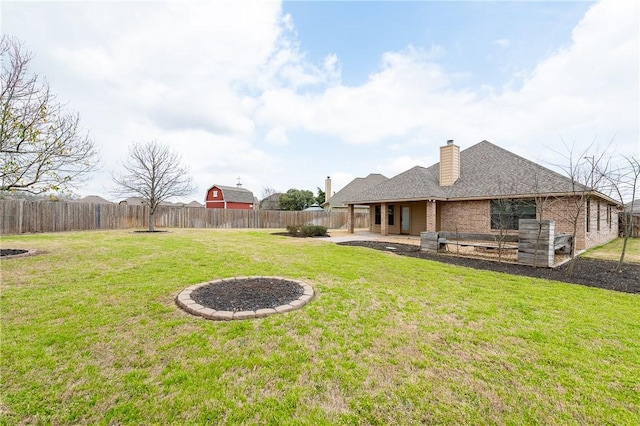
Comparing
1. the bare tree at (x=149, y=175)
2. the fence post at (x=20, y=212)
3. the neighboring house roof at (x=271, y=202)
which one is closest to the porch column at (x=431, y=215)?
the bare tree at (x=149, y=175)

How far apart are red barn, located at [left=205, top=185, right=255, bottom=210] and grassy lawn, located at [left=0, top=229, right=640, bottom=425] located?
33.1m

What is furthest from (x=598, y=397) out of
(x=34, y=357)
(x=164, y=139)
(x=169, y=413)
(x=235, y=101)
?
(x=164, y=139)

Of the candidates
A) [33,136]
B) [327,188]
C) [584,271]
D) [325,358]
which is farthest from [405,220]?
[327,188]

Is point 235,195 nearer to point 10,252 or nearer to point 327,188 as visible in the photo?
point 327,188

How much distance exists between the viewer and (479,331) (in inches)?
133

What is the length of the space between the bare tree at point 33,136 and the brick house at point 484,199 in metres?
14.5

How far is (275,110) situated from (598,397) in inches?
613

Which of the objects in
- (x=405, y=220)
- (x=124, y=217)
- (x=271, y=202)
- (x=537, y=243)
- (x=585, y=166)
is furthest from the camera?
(x=271, y=202)

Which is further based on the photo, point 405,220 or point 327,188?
point 327,188

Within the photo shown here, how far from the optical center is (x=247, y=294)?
4449mm

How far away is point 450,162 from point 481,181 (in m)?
2.07

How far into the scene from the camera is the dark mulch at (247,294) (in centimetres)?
395

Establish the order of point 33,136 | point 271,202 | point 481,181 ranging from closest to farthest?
point 33,136
point 481,181
point 271,202

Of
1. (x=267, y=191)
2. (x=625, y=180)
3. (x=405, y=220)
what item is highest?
(x=267, y=191)
